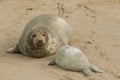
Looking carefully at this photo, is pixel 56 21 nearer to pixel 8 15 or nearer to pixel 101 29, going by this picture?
pixel 101 29

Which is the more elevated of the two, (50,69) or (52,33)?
(52,33)

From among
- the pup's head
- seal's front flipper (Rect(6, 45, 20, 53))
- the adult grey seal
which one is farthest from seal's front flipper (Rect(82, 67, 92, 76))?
seal's front flipper (Rect(6, 45, 20, 53))

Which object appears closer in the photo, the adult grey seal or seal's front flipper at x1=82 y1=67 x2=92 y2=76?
seal's front flipper at x1=82 y1=67 x2=92 y2=76

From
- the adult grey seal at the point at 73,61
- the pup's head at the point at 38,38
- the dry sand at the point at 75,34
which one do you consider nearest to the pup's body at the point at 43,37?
the pup's head at the point at 38,38

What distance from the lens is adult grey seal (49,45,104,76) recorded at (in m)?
6.71

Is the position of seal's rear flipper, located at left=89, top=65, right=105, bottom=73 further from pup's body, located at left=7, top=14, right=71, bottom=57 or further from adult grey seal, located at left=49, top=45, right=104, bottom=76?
pup's body, located at left=7, top=14, right=71, bottom=57

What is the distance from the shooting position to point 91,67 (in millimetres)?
6746

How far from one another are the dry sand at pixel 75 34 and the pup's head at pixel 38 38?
25 cm

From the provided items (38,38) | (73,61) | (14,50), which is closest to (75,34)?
(14,50)

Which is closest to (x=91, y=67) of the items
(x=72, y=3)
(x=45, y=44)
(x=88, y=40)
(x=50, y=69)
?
(x=50, y=69)

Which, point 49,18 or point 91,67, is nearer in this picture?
point 91,67

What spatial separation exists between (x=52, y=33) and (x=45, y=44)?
37 centimetres

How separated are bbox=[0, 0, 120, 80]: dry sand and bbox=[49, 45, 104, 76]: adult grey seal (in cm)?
10

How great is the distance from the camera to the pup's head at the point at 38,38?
24.2 feet
